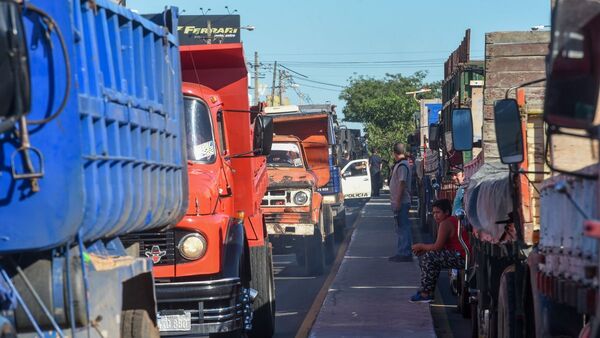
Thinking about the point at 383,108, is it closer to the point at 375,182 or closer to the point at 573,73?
the point at 375,182

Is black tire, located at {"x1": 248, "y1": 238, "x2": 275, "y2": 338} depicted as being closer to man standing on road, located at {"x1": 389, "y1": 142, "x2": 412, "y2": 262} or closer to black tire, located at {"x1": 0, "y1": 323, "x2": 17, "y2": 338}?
black tire, located at {"x1": 0, "y1": 323, "x2": 17, "y2": 338}

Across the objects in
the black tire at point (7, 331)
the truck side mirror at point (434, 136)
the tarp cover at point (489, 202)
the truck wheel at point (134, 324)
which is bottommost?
the truck wheel at point (134, 324)

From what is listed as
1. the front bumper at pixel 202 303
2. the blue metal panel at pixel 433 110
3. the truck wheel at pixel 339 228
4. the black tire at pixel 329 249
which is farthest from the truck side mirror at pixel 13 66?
the blue metal panel at pixel 433 110

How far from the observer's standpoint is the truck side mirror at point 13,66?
14.4 feet

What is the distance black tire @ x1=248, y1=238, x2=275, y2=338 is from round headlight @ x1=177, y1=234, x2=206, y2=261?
1811mm

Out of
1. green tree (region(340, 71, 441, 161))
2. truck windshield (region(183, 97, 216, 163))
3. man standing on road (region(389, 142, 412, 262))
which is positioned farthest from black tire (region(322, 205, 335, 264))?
green tree (region(340, 71, 441, 161))

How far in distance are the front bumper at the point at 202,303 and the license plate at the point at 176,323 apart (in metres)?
0.03

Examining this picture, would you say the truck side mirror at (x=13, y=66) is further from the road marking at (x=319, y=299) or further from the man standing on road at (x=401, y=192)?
the man standing on road at (x=401, y=192)

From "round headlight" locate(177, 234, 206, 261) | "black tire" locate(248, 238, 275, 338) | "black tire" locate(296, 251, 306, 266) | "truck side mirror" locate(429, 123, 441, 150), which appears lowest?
"black tire" locate(296, 251, 306, 266)

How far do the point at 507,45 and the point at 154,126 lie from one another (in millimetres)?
5157

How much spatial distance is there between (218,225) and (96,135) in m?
4.55

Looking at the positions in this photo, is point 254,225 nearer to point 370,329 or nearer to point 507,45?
point 370,329

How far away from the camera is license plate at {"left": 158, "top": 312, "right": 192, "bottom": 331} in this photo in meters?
9.75

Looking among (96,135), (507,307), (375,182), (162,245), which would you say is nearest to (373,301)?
(162,245)
